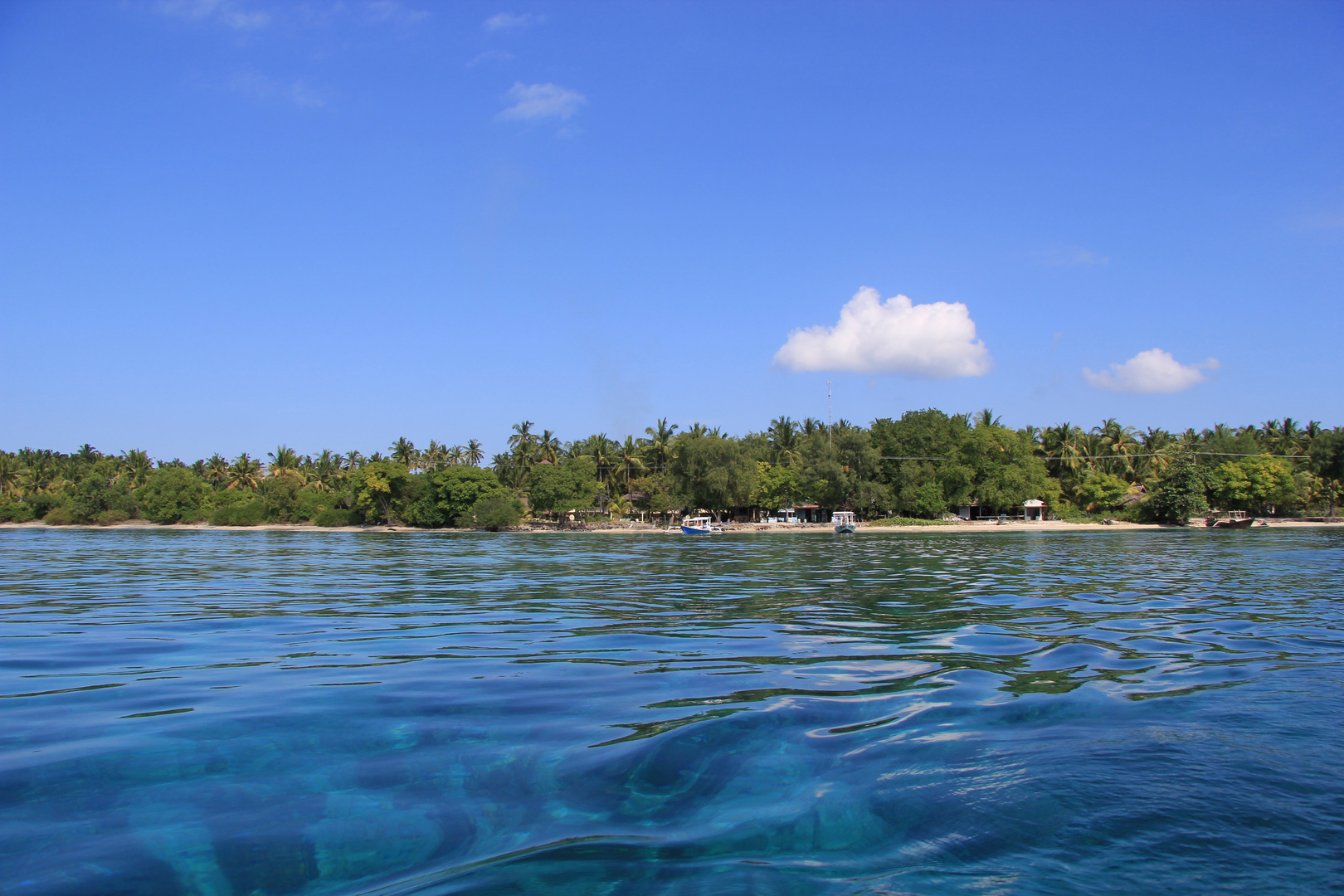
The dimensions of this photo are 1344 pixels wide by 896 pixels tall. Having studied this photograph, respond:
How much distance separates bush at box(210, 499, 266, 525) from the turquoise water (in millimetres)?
88471

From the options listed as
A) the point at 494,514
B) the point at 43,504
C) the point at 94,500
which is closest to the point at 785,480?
the point at 494,514

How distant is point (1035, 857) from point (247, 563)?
1160 inches

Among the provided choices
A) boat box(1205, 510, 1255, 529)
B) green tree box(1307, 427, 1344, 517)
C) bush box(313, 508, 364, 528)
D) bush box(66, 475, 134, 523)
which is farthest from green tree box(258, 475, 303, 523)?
green tree box(1307, 427, 1344, 517)

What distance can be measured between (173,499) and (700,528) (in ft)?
222

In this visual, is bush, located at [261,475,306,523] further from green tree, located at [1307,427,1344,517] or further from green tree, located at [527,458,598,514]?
green tree, located at [1307,427,1344,517]

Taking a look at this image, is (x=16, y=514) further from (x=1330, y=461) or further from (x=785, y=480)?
(x=1330, y=461)

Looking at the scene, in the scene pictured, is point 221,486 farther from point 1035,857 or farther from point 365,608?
point 1035,857

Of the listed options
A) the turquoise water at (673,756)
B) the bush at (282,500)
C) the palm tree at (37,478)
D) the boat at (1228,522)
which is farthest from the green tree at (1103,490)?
the palm tree at (37,478)

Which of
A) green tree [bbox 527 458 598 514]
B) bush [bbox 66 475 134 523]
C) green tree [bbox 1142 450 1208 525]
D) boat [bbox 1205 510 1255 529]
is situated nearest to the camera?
boat [bbox 1205 510 1255 529]

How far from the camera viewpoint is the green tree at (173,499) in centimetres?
9481

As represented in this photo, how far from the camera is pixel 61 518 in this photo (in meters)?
91.9

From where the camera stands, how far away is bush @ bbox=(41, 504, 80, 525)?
3625 inches

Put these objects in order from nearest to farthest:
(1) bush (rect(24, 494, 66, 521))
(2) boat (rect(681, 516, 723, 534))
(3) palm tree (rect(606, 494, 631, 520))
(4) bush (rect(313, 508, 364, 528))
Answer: (2) boat (rect(681, 516, 723, 534)) → (4) bush (rect(313, 508, 364, 528)) → (3) palm tree (rect(606, 494, 631, 520)) → (1) bush (rect(24, 494, 66, 521))

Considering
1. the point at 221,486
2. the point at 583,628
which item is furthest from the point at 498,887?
the point at 221,486
